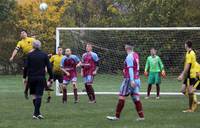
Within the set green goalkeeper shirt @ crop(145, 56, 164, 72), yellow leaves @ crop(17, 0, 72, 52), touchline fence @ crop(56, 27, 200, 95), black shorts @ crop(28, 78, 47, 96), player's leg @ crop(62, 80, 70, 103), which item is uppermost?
yellow leaves @ crop(17, 0, 72, 52)

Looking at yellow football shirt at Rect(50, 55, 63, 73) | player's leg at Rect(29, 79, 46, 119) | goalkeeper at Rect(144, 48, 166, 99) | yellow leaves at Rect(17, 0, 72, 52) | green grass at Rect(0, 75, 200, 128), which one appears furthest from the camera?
yellow leaves at Rect(17, 0, 72, 52)

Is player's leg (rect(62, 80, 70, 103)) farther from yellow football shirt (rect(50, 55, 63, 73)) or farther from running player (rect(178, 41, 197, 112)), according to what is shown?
running player (rect(178, 41, 197, 112))

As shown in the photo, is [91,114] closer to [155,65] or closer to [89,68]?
[89,68]

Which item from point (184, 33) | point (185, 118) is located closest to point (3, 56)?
point (184, 33)

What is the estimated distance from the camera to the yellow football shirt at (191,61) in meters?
15.7

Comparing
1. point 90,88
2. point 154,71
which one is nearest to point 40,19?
point 154,71

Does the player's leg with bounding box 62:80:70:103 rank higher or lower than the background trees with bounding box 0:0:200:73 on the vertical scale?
lower

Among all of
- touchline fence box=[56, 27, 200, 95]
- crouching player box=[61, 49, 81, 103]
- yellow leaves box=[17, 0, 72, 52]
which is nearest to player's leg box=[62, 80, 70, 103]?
crouching player box=[61, 49, 81, 103]

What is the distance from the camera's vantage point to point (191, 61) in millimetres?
15695

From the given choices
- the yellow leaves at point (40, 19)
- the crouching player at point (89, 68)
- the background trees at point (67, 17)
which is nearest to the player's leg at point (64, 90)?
the crouching player at point (89, 68)

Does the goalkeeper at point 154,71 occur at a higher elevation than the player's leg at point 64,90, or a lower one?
higher

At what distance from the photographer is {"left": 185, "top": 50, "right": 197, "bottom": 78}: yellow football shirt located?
51.4ft

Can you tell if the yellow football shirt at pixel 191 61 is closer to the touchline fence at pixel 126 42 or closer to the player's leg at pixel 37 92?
the player's leg at pixel 37 92

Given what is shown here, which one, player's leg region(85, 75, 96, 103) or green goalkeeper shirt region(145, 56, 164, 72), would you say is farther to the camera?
green goalkeeper shirt region(145, 56, 164, 72)
